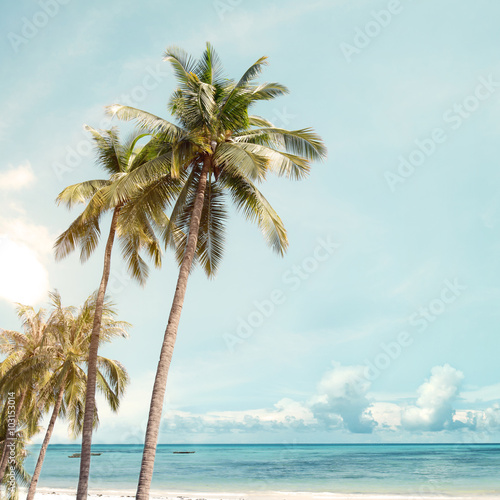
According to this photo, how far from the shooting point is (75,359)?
1612cm

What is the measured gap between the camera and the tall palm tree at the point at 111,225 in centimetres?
1205

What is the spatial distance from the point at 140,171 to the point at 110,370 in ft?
29.9

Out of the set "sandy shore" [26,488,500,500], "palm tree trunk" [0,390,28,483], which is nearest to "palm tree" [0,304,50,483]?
"palm tree trunk" [0,390,28,483]

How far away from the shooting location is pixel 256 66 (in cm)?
1041

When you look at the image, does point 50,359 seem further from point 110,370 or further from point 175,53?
point 175,53

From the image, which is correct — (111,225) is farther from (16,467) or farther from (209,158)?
(16,467)

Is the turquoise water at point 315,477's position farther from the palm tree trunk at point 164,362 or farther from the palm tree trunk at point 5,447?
the palm tree trunk at point 164,362

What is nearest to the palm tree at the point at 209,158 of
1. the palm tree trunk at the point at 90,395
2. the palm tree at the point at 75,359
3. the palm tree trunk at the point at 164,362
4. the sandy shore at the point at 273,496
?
the palm tree trunk at the point at 164,362

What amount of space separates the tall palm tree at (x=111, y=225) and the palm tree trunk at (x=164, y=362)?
226 cm

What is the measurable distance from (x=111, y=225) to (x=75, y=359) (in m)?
6.06

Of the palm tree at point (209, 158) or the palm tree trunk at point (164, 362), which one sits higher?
the palm tree at point (209, 158)

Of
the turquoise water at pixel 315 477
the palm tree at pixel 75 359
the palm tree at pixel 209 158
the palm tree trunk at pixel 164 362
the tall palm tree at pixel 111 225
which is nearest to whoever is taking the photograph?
the palm tree trunk at pixel 164 362

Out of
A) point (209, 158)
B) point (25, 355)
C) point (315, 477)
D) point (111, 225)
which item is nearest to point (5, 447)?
point (25, 355)

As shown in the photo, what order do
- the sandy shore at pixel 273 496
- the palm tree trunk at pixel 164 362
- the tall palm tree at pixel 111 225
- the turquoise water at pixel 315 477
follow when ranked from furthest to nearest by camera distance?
the turquoise water at pixel 315 477 < the sandy shore at pixel 273 496 < the tall palm tree at pixel 111 225 < the palm tree trunk at pixel 164 362
